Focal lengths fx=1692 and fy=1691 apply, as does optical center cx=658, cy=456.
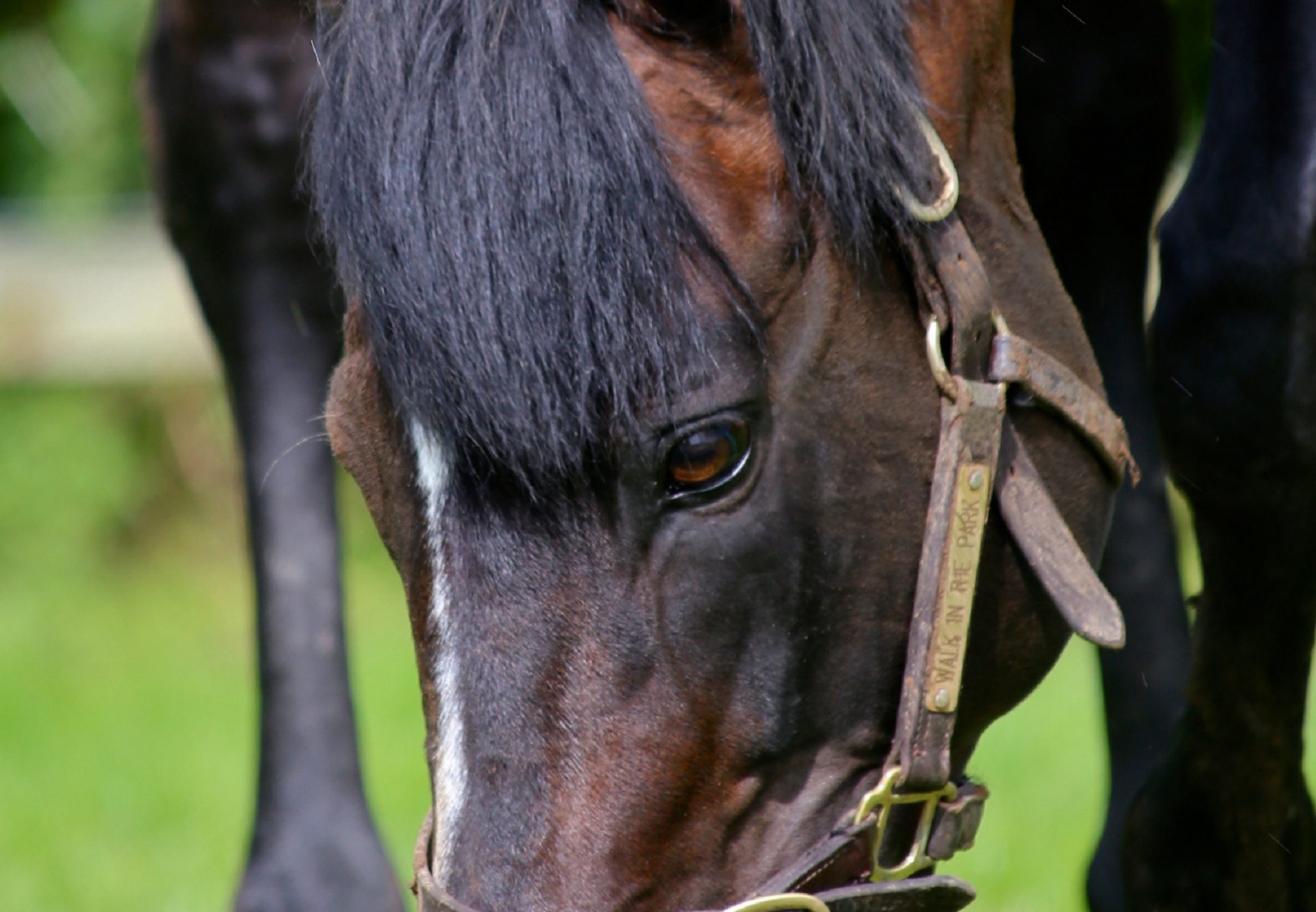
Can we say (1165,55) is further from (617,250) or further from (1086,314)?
(617,250)

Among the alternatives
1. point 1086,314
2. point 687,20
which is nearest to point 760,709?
point 687,20

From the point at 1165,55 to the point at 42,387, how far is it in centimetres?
634

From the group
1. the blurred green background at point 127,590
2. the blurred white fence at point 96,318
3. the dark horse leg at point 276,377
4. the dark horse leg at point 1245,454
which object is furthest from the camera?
the blurred white fence at point 96,318

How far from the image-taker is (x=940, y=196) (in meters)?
1.79

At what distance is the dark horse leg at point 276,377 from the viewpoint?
9.54 ft

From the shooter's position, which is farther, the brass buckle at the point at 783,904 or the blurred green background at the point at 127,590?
the blurred green background at the point at 127,590

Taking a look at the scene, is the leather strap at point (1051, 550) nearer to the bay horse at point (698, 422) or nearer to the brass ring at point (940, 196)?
the bay horse at point (698, 422)

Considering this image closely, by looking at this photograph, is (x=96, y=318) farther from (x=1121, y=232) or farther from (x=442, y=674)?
(x=442, y=674)

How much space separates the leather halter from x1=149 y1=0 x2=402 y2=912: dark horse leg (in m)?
1.14

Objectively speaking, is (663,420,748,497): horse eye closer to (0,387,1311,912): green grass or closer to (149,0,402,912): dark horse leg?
(149,0,402,912): dark horse leg

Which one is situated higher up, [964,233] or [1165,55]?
[964,233]

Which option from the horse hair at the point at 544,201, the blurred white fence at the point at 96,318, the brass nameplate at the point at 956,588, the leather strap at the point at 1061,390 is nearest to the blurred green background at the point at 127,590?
the blurred white fence at the point at 96,318

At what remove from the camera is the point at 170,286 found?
790cm

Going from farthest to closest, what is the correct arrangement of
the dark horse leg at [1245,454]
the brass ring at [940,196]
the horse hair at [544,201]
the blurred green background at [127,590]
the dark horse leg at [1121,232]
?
the blurred green background at [127,590], the dark horse leg at [1121,232], the dark horse leg at [1245,454], the brass ring at [940,196], the horse hair at [544,201]
